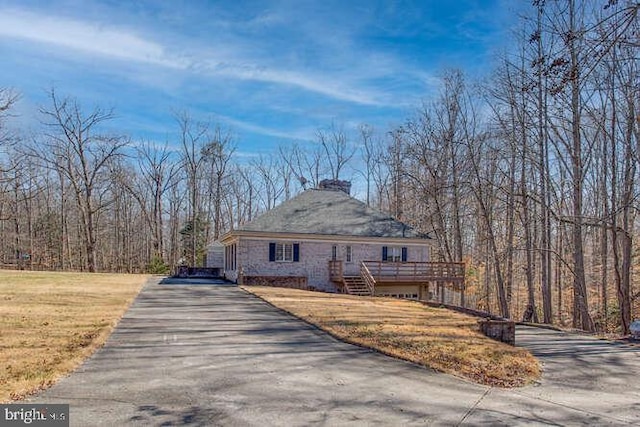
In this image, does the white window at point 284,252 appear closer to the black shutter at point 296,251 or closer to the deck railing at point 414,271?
the black shutter at point 296,251

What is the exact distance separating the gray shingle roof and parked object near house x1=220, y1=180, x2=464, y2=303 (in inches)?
1.8

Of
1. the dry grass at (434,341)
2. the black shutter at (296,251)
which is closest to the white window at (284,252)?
the black shutter at (296,251)

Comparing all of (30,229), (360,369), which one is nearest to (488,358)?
(360,369)

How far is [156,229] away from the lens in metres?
41.1

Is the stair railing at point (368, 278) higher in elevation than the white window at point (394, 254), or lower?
lower

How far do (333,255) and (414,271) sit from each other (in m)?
4.35

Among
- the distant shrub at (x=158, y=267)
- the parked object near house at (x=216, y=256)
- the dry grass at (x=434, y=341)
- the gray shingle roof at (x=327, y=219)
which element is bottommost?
the dry grass at (x=434, y=341)

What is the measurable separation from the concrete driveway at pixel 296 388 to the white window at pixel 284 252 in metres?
14.6

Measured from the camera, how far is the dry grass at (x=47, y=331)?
6120mm

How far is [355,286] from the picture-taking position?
24547 mm

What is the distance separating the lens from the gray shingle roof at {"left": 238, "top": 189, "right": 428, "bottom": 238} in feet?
83.5

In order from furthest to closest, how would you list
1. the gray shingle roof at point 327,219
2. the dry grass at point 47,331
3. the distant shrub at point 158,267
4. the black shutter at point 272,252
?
the distant shrub at point 158,267 < the gray shingle roof at point 327,219 < the black shutter at point 272,252 < the dry grass at point 47,331

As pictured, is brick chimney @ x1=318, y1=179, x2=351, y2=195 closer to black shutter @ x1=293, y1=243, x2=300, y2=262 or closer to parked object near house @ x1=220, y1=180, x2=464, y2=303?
parked object near house @ x1=220, y1=180, x2=464, y2=303

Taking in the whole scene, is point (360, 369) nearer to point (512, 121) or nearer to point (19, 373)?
point (19, 373)
